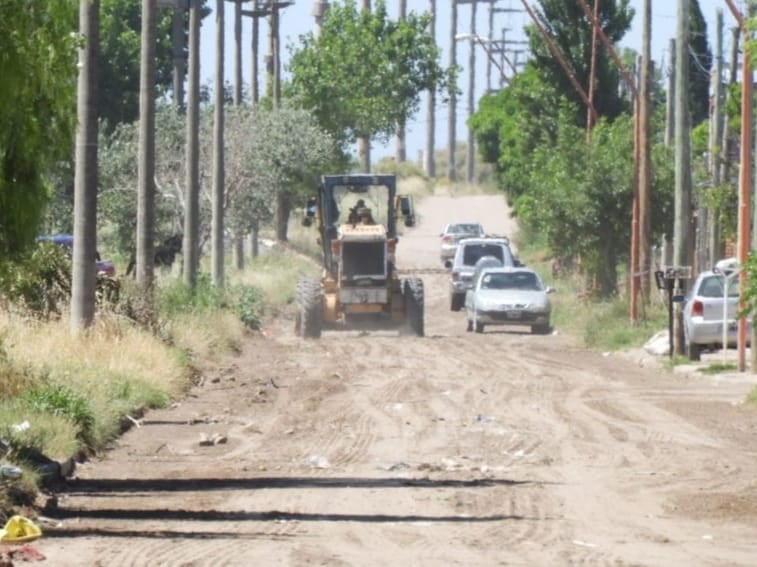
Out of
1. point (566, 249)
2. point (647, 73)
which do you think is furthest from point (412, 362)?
point (566, 249)

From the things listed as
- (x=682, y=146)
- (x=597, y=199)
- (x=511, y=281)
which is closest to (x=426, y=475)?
(x=682, y=146)

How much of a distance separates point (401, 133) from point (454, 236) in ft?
21.9

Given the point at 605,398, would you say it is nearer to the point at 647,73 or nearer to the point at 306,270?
the point at 647,73

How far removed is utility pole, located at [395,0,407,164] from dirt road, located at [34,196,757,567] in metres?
49.5

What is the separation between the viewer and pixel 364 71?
7631 centimetres

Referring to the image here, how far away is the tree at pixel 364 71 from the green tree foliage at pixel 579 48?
32.4 ft

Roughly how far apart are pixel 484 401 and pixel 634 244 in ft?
63.7

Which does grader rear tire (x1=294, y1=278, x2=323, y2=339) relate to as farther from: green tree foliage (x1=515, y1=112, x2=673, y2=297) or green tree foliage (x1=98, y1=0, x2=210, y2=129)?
green tree foliage (x1=98, y1=0, x2=210, y2=129)

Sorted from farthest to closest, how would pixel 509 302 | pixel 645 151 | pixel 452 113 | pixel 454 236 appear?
1. pixel 452 113
2. pixel 454 236
3. pixel 509 302
4. pixel 645 151

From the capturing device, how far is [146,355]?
26234mm

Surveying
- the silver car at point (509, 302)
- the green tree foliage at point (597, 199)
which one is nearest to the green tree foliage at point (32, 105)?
the silver car at point (509, 302)

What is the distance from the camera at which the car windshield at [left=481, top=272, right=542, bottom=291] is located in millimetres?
45500

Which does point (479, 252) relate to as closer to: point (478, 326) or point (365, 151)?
point (478, 326)

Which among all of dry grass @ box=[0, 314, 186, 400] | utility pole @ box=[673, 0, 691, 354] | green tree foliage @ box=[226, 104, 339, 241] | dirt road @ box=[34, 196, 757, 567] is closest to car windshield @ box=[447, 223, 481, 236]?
green tree foliage @ box=[226, 104, 339, 241]
